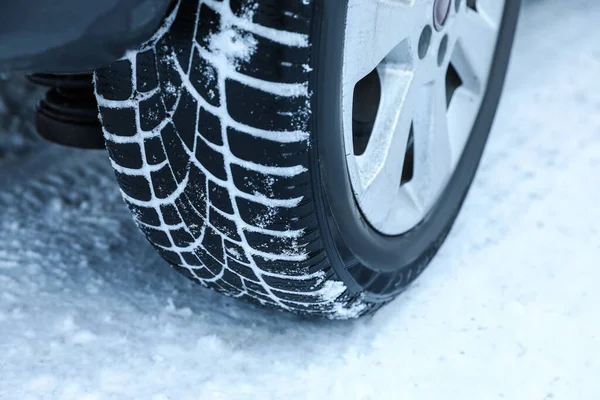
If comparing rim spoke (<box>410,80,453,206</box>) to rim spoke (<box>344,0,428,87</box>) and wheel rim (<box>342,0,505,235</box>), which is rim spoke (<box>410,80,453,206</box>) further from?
rim spoke (<box>344,0,428,87</box>)

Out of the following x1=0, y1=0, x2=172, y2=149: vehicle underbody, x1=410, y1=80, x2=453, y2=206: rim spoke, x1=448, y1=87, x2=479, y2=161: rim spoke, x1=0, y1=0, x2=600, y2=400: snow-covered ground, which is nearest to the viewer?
x1=0, y1=0, x2=172, y2=149: vehicle underbody

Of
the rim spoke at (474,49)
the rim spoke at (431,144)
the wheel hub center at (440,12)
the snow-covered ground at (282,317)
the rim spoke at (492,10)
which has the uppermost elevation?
the wheel hub center at (440,12)

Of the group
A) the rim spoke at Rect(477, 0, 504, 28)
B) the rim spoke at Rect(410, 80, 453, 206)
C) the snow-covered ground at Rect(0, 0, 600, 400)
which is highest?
the rim spoke at Rect(477, 0, 504, 28)

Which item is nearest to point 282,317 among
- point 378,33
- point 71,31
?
point 378,33

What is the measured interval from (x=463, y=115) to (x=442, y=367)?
44 cm

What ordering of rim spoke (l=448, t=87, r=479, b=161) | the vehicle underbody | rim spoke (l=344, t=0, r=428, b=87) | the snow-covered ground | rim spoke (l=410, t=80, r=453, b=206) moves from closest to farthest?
1. the vehicle underbody
2. rim spoke (l=344, t=0, r=428, b=87)
3. the snow-covered ground
4. rim spoke (l=410, t=80, r=453, b=206)
5. rim spoke (l=448, t=87, r=479, b=161)

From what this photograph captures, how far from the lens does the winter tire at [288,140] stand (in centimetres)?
70

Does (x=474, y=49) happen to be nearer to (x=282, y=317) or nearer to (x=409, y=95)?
(x=409, y=95)

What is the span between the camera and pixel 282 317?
41.0 inches

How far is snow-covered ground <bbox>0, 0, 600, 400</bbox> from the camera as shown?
918 mm

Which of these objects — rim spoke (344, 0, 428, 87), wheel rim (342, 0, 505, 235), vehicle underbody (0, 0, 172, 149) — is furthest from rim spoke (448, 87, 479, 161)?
vehicle underbody (0, 0, 172, 149)

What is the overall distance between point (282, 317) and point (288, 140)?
39 cm

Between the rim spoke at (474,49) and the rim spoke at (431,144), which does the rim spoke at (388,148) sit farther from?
the rim spoke at (474,49)

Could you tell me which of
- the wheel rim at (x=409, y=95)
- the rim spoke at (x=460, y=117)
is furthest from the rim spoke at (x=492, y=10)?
the rim spoke at (x=460, y=117)
